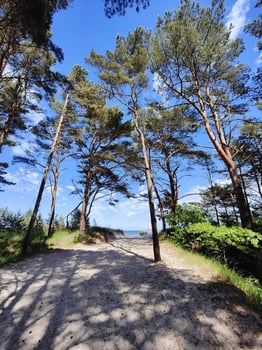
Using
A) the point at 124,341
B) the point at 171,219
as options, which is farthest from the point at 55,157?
the point at 124,341

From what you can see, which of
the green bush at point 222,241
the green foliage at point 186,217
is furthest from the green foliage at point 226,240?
Result: the green foliage at point 186,217

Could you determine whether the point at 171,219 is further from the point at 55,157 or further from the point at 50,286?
the point at 55,157

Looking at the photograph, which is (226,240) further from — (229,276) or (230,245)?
(229,276)

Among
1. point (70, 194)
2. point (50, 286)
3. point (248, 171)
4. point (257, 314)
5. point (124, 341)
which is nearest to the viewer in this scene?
point (124, 341)

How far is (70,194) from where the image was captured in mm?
13953

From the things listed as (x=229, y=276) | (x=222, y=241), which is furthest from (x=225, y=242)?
(x=229, y=276)

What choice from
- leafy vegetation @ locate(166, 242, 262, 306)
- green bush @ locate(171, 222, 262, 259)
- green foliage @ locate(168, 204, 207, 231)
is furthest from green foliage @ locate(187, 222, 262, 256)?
green foliage @ locate(168, 204, 207, 231)

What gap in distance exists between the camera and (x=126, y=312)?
3.20 metres

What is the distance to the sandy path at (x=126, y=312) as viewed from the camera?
253 centimetres

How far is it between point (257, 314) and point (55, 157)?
14114 millimetres

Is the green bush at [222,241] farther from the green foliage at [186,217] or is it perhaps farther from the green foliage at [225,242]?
the green foliage at [186,217]

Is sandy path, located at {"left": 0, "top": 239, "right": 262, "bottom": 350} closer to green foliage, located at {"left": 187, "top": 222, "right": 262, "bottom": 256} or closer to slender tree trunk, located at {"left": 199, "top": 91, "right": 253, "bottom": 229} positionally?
green foliage, located at {"left": 187, "top": 222, "right": 262, "bottom": 256}

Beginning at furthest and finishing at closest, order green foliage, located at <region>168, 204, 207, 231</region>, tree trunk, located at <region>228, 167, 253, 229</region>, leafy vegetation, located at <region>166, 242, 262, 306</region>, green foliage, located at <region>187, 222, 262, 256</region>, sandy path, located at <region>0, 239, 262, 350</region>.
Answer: green foliage, located at <region>168, 204, 207, 231</region> < tree trunk, located at <region>228, 167, 253, 229</region> < green foliage, located at <region>187, 222, 262, 256</region> < leafy vegetation, located at <region>166, 242, 262, 306</region> < sandy path, located at <region>0, 239, 262, 350</region>

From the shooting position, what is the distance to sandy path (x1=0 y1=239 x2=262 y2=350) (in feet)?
8.31
